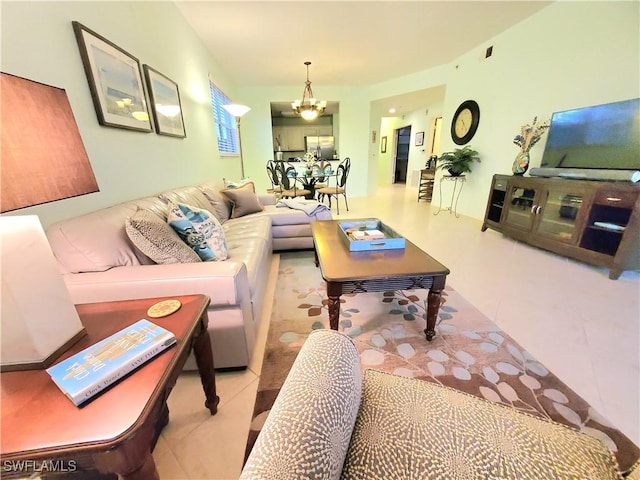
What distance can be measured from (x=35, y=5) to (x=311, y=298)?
2.12m

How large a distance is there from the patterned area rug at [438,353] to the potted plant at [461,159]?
297 centimetres

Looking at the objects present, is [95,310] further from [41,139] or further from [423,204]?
[423,204]

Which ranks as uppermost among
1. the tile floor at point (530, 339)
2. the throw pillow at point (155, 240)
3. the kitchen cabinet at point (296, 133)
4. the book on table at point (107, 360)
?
the kitchen cabinet at point (296, 133)

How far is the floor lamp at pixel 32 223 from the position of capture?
0.59 meters

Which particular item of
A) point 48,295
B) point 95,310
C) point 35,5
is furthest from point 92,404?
point 35,5

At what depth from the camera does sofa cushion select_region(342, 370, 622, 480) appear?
550 millimetres

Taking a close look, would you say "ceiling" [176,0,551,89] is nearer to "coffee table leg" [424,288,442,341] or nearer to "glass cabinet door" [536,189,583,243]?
"glass cabinet door" [536,189,583,243]

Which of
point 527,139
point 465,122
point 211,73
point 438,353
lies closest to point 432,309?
point 438,353

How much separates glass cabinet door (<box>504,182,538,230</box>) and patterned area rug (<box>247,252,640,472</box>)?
1.71 metres

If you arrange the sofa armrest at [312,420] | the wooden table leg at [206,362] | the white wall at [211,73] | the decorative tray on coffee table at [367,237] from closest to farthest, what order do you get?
the sofa armrest at [312,420] < the wooden table leg at [206,362] < the white wall at [211,73] < the decorative tray on coffee table at [367,237]

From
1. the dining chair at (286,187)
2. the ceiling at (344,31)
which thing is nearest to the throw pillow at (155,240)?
the ceiling at (344,31)

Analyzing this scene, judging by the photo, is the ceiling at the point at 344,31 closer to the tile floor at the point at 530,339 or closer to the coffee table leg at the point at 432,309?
the tile floor at the point at 530,339

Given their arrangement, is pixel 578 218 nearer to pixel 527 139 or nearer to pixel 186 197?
pixel 527 139

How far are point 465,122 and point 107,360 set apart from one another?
5.41 metres
